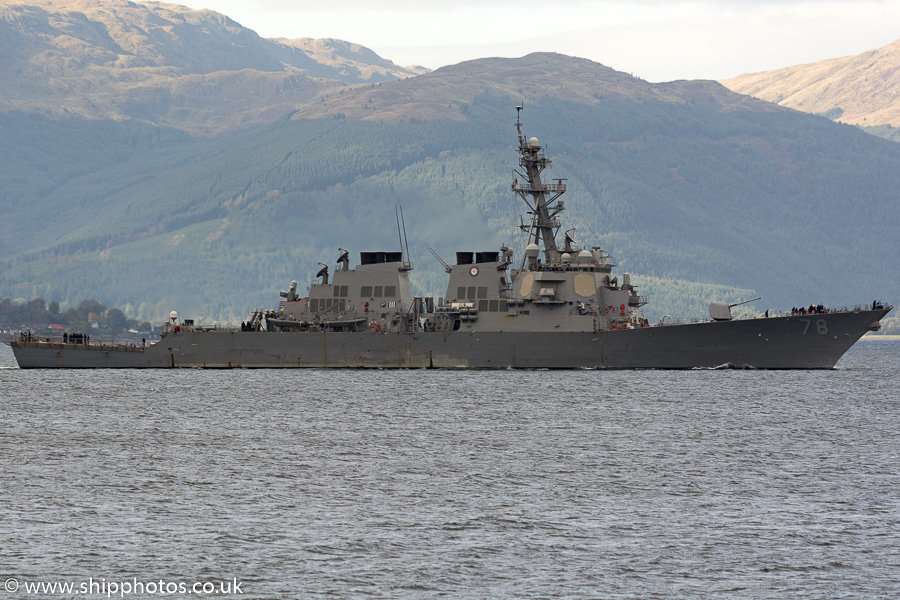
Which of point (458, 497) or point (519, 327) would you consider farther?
point (519, 327)

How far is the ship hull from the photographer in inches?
2194

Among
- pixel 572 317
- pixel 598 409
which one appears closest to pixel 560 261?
pixel 572 317

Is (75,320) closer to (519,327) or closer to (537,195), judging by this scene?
(537,195)

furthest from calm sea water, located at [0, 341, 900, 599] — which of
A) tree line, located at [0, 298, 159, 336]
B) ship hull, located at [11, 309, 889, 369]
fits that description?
tree line, located at [0, 298, 159, 336]

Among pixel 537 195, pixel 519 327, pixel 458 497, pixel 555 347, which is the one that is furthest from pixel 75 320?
pixel 458 497

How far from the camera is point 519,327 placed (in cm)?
5747

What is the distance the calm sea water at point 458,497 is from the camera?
1962 cm

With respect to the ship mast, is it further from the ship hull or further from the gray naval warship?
the ship hull

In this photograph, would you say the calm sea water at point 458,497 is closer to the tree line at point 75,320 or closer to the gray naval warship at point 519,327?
the gray naval warship at point 519,327

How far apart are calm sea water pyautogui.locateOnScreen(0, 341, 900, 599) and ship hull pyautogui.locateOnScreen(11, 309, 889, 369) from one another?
7.70m

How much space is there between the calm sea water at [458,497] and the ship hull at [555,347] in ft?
25.3

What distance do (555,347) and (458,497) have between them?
31.8 meters

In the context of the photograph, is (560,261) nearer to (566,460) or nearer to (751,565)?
(566,460)

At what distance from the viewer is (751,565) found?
66.4 feet
